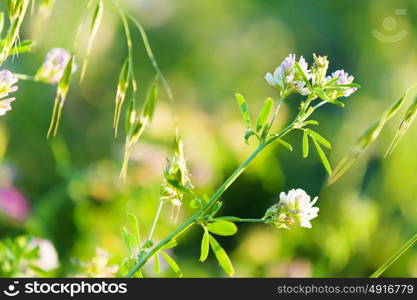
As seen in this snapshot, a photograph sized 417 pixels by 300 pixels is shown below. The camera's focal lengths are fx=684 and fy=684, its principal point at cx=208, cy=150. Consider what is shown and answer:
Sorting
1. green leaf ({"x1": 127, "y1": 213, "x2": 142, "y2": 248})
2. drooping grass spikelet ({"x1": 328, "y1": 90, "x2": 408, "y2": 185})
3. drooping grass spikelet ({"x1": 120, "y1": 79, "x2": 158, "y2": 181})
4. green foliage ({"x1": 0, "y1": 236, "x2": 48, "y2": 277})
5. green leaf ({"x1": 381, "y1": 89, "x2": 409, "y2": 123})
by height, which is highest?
drooping grass spikelet ({"x1": 120, "y1": 79, "x2": 158, "y2": 181})

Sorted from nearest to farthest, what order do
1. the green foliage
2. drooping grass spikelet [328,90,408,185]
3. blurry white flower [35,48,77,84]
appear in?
drooping grass spikelet [328,90,408,185] → blurry white flower [35,48,77,84] → the green foliage

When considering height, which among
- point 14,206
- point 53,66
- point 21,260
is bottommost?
point 21,260

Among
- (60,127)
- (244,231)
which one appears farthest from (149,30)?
(244,231)

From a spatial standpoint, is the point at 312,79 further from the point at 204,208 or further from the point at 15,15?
the point at 15,15

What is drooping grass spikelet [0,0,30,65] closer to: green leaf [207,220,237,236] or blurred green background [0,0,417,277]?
green leaf [207,220,237,236]

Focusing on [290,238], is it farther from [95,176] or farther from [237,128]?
[95,176]

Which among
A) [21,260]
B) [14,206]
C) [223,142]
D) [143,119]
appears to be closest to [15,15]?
[143,119]

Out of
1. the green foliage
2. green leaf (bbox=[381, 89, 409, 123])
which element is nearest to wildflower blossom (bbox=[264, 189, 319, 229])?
green leaf (bbox=[381, 89, 409, 123])

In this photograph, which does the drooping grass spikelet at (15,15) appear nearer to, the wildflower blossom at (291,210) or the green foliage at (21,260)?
the wildflower blossom at (291,210)
